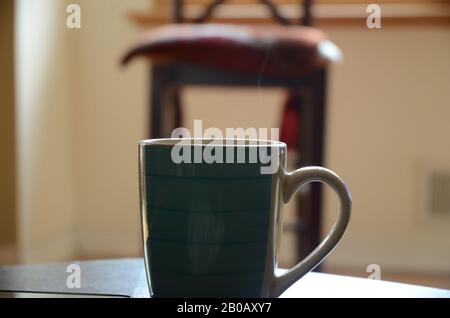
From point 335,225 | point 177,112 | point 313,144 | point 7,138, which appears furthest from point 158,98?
point 335,225

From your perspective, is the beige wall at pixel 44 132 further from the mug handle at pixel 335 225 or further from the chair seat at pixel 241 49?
the mug handle at pixel 335 225

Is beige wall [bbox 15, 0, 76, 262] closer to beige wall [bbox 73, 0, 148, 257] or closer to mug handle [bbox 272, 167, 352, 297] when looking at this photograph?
beige wall [bbox 73, 0, 148, 257]

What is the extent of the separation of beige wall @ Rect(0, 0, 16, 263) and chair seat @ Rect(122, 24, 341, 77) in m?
0.57

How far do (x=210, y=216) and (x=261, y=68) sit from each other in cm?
73

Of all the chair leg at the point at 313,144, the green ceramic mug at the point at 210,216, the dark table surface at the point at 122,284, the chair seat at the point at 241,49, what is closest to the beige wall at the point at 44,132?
the chair seat at the point at 241,49

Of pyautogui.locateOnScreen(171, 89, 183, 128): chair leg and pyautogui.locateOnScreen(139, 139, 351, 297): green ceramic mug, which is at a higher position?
pyautogui.locateOnScreen(171, 89, 183, 128): chair leg

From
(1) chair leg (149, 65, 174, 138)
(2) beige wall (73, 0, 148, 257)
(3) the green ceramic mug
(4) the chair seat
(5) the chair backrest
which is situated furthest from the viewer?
(2) beige wall (73, 0, 148, 257)

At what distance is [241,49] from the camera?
1005 mm

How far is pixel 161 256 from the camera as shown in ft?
1.16

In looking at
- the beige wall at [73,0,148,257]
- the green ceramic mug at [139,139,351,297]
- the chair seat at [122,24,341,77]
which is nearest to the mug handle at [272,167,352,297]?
the green ceramic mug at [139,139,351,297]

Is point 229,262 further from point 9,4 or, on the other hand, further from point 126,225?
point 126,225

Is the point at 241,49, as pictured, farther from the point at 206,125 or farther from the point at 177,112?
the point at 206,125

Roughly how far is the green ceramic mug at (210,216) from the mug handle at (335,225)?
0.01 m

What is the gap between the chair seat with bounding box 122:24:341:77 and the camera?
100cm
